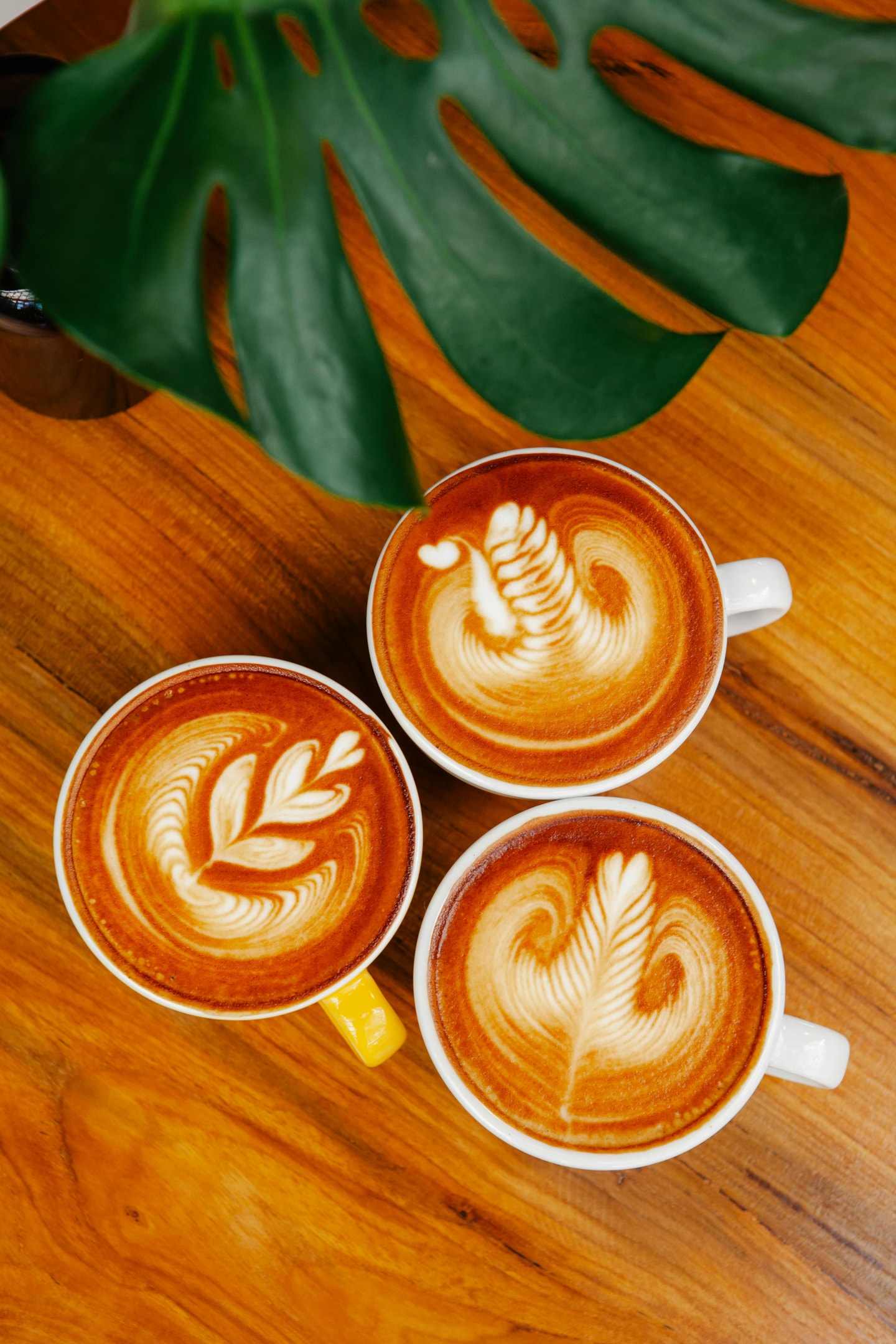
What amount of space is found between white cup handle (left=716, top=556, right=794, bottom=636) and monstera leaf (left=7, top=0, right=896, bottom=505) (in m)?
0.34

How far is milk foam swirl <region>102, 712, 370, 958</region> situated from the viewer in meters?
0.78

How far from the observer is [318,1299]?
82 centimetres

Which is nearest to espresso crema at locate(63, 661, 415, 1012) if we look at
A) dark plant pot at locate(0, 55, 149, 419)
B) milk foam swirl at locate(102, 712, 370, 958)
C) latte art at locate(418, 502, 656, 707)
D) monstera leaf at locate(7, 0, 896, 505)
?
milk foam swirl at locate(102, 712, 370, 958)

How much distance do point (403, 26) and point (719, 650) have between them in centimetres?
61

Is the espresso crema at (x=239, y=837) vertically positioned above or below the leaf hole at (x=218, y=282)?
below

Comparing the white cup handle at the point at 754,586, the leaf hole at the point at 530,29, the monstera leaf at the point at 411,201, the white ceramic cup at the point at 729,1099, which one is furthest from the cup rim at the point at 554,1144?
the leaf hole at the point at 530,29

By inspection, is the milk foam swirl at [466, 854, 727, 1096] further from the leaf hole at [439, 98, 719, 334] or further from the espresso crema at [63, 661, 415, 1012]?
the leaf hole at [439, 98, 719, 334]

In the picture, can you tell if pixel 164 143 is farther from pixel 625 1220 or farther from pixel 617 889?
pixel 625 1220

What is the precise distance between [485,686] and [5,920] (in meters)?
0.43

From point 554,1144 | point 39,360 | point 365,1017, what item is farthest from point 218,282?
point 554,1144

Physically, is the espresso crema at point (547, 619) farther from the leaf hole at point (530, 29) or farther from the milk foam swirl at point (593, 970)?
the leaf hole at point (530, 29)

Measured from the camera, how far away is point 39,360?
2.46 feet

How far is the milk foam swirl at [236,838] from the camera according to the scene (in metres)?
0.78

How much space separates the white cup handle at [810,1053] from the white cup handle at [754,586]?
316 mm
